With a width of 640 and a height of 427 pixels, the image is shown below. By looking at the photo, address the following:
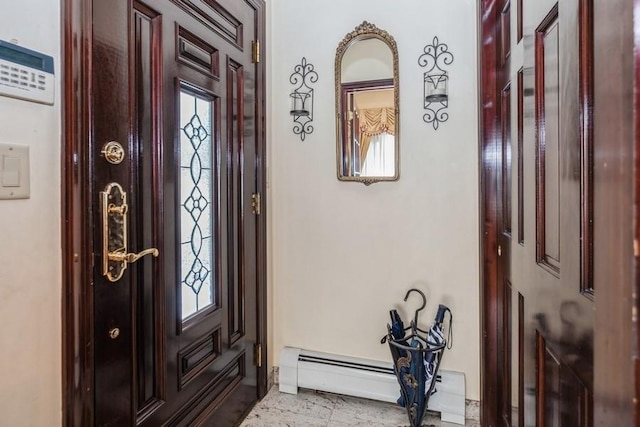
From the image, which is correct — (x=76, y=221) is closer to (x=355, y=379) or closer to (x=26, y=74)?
(x=26, y=74)

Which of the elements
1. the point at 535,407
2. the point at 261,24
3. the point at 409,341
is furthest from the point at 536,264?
the point at 261,24

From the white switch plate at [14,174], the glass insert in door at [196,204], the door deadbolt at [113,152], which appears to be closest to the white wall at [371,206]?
the glass insert in door at [196,204]

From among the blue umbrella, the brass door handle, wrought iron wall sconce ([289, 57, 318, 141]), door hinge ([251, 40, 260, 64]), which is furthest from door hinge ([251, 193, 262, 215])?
the blue umbrella

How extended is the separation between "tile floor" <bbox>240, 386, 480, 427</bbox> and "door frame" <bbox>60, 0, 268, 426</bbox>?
1072 millimetres

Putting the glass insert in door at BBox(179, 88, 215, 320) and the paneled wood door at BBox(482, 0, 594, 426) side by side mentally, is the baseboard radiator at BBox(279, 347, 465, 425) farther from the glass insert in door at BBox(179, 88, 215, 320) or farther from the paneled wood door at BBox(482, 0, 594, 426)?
the glass insert in door at BBox(179, 88, 215, 320)

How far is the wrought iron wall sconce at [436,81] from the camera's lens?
1.93 m

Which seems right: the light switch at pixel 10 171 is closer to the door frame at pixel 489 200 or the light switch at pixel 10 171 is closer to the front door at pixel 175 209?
the front door at pixel 175 209

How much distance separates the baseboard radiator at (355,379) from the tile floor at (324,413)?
0.06 m

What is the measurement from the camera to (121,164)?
1.18m

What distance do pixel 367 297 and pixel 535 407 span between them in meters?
1.26

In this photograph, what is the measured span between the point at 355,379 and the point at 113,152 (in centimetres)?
164

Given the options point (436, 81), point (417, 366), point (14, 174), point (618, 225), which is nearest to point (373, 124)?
point (436, 81)

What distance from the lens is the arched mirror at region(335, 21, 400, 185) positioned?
2039 mm

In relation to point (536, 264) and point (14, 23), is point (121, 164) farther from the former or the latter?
point (536, 264)
